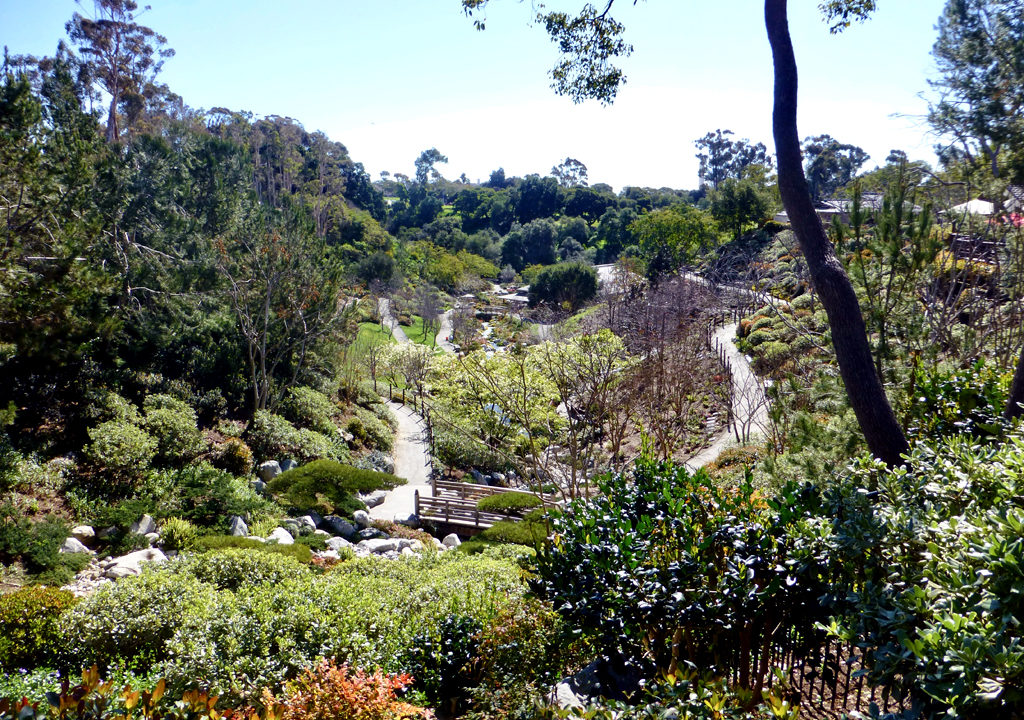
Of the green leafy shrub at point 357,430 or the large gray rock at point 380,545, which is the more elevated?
the green leafy shrub at point 357,430

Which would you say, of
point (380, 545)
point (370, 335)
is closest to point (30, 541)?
point (380, 545)

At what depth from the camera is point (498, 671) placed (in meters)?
4.22

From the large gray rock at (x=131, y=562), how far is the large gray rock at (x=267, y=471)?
493cm

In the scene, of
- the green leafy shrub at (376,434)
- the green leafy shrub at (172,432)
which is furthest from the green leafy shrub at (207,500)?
the green leafy shrub at (376,434)

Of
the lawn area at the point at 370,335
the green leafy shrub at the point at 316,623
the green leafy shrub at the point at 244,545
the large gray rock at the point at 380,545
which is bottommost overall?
the large gray rock at the point at 380,545

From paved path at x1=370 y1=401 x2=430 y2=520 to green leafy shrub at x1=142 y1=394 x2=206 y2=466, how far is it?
355 cm

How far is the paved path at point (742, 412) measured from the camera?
13.9 meters

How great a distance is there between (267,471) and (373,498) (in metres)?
2.30

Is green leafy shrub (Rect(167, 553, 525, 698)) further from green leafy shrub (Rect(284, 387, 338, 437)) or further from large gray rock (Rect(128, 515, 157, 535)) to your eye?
green leafy shrub (Rect(284, 387, 338, 437))

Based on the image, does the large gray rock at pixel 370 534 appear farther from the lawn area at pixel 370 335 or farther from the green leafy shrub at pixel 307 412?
the lawn area at pixel 370 335

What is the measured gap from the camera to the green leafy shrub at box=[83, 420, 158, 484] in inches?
391

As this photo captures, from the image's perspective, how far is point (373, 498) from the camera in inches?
516

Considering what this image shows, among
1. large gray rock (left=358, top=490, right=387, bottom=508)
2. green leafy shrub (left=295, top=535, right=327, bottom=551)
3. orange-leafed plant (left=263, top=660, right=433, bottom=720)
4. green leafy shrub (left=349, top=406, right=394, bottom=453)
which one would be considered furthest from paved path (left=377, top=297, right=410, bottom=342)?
orange-leafed plant (left=263, top=660, right=433, bottom=720)

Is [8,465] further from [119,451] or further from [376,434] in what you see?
[376,434]
